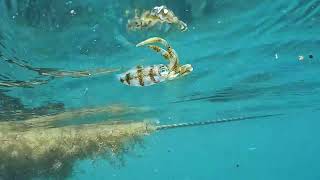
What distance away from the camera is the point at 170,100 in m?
26.0

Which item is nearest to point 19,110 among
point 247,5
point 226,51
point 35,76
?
point 35,76

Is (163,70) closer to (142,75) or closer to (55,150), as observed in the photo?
(142,75)

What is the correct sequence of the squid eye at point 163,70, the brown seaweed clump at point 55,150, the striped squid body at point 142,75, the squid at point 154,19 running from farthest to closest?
the brown seaweed clump at point 55,150 < the squid at point 154,19 < the squid eye at point 163,70 < the striped squid body at point 142,75

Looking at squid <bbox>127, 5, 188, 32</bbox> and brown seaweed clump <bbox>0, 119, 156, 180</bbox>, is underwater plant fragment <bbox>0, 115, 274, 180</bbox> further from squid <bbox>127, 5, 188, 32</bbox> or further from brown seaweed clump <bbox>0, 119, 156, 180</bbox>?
squid <bbox>127, 5, 188, 32</bbox>

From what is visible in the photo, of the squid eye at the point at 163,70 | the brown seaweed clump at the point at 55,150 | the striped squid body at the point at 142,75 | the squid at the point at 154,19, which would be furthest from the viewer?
the brown seaweed clump at the point at 55,150

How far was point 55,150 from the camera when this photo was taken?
18.3 metres

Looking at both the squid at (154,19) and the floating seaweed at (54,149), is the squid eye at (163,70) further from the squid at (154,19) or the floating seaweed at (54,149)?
the floating seaweed at (54,149)

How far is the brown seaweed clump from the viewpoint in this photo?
17594 mm

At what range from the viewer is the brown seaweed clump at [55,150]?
1759 cm

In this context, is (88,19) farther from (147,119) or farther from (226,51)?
(147,119)

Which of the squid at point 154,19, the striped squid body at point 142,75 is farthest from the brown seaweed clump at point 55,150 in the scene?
the striped squid body at point 142,75

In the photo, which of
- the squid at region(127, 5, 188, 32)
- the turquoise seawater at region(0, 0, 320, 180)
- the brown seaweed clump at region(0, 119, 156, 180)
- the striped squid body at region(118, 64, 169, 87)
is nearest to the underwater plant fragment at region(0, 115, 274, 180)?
the brown seaweed clump at region(0, 119, 156, 180)

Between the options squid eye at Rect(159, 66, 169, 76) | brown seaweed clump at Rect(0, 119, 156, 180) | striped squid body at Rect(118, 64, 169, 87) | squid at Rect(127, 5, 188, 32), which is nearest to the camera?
striped squid body at Rect(118, 64, 169, 87)

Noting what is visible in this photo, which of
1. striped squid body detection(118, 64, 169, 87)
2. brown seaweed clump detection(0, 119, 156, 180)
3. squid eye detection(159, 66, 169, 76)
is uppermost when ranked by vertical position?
brown seaweed clump detection(0, 119, 156, 180)
